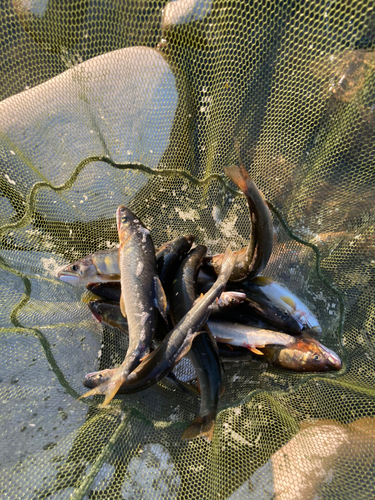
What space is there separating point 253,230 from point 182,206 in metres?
1.02

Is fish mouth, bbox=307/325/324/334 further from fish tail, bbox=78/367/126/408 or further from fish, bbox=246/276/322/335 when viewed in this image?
fish tail, bbox=78/367/126/408

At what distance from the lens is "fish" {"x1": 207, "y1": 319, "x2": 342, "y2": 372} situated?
226cm

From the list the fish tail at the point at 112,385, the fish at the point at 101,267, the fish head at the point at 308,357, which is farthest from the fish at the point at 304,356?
the fish tail at the point at 112,385

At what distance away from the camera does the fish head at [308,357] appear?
226 centimetres

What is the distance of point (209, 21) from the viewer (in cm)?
217

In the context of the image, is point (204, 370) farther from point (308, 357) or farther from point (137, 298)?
point (308, 357)

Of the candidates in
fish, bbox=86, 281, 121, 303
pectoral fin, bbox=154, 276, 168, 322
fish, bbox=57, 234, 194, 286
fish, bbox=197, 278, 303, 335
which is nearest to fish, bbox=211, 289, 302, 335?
fish, bbox=197, 278, 303, 335

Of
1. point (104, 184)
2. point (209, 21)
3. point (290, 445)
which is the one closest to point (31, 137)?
point (104, 184)

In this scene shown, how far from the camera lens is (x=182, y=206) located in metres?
2.94

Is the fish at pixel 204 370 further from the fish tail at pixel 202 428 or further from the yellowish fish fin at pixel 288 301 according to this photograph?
the yellowish fish fin at pixel 288 301

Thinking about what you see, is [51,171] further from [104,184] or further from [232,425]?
[232,425]

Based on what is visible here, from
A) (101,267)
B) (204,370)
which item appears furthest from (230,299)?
(101,267)

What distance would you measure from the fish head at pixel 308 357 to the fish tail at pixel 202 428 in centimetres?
71

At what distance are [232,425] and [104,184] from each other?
2.29 m
